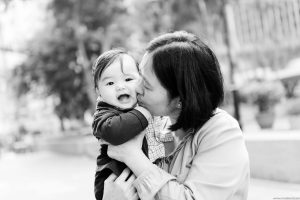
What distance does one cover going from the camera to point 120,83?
6.73 ft

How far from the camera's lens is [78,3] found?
1162 cm

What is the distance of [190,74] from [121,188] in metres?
0.58

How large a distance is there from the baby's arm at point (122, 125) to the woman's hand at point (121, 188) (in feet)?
0.52

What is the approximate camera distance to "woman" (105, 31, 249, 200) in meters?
1.58

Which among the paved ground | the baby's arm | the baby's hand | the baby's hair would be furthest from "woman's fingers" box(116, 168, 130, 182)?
the paved ground

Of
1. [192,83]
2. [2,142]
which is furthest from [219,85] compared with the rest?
[2,142]

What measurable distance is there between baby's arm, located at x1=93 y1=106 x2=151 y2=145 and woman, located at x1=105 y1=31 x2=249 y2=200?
4cm

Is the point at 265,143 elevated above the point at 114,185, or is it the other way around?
the point at 114,185

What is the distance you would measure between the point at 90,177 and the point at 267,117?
4.54m

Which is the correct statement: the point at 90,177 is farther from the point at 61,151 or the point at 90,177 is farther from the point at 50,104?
the point at 50,104

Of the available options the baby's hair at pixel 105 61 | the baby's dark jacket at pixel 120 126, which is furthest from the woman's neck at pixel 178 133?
the baby's hair at pixel 105 61

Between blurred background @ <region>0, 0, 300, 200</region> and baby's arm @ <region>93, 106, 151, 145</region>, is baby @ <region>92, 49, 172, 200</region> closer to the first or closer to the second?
baby's arm @ <region>93, 106, 151, 145</region>

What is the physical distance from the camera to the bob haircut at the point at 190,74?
1.67m

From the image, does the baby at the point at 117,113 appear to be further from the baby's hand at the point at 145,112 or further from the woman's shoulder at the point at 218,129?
the woman's shoulder at the point at 218,129
